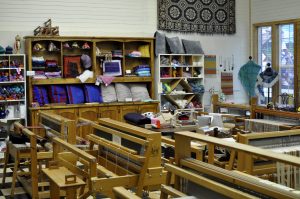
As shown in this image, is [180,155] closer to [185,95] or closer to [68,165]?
[68,165]

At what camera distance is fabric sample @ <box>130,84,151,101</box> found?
399 inches

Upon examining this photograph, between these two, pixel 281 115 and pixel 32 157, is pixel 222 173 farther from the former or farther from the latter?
pixel 281 115

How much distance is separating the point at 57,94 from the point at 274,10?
5654 millimetres

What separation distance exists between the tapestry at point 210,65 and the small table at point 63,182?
265 inches

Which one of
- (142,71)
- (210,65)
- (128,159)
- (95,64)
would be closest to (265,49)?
(210,65)

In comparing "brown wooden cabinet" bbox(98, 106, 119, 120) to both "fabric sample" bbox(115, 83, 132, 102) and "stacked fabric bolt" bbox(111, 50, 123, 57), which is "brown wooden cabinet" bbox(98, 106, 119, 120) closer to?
"fabric sample" bbox(115, 83, 132, 102)

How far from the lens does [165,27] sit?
10766mm

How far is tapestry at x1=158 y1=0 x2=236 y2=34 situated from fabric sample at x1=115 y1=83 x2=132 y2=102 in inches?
68.5

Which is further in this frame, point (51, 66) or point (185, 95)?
point (185, 95)

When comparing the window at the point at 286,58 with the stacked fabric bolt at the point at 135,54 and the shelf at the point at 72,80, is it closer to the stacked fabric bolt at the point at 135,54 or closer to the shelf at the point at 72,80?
the shelf at the point at 72,80

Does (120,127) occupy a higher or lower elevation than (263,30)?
lower

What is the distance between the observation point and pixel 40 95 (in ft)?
30.3

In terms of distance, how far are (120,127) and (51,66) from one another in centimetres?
456

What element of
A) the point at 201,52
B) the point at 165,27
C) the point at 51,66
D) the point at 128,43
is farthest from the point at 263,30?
the point at 51,66
